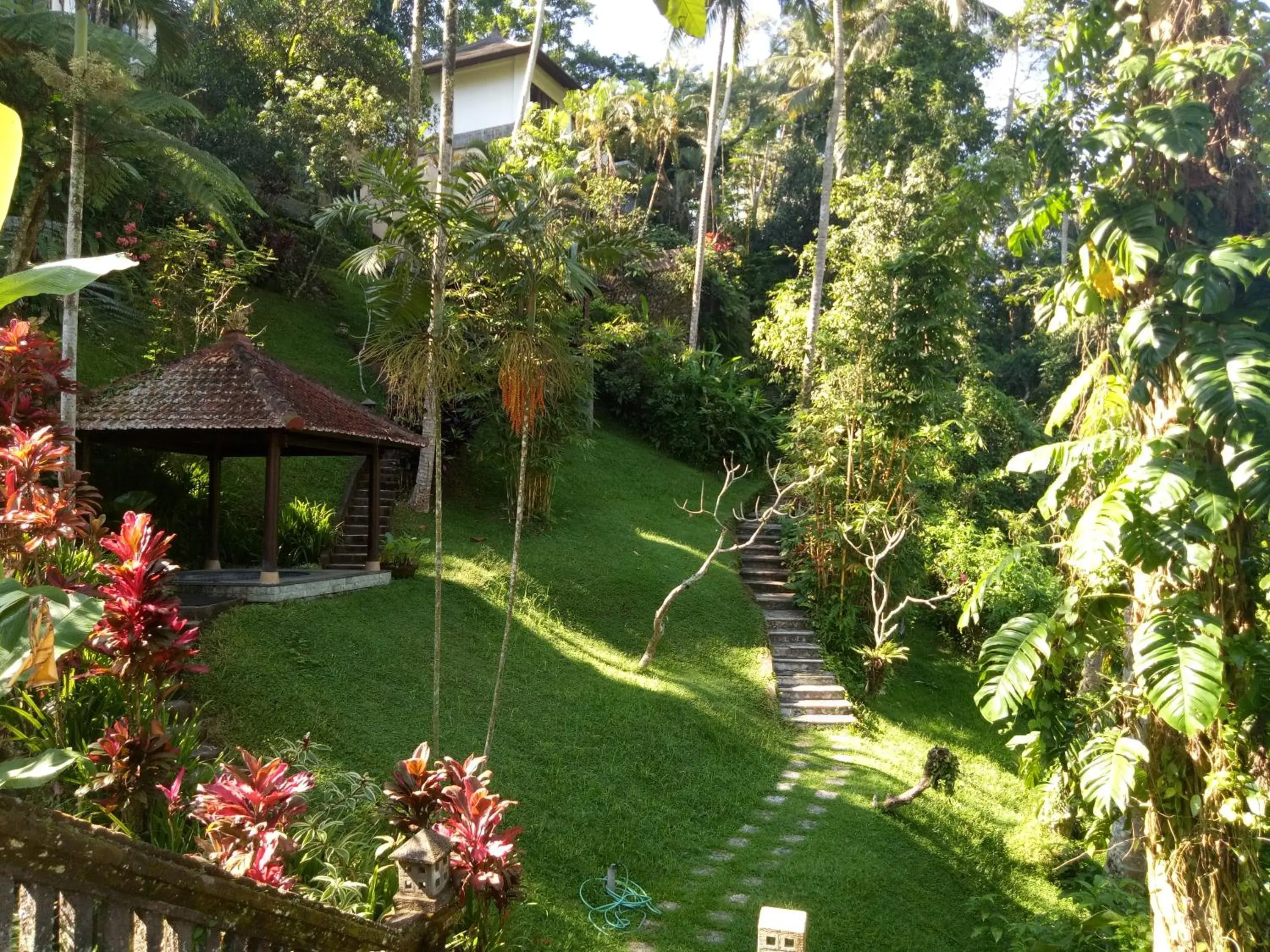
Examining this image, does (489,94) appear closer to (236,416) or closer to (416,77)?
(416,77)

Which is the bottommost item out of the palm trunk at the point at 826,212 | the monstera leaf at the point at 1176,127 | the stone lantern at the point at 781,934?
the stone lantern at the point at 781,934

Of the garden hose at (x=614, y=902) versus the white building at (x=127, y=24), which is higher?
the white building at (x=127, y=24)

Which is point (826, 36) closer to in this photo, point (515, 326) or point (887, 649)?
point (887, 649)

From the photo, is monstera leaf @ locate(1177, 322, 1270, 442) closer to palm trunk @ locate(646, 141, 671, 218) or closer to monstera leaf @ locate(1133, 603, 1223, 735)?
monstera leaf @ locate(1133, 603, 1223, 735)

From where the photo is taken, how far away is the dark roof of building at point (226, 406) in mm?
8984

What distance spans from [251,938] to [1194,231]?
5224 millimetres

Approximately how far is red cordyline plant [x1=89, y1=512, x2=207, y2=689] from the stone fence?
2079 millimetres

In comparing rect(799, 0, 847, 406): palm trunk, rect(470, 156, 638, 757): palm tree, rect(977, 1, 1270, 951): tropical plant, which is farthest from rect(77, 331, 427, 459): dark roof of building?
rect(799, 0, 847, 406): palm trunk

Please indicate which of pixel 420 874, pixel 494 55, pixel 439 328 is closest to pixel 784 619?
pixel 439 328

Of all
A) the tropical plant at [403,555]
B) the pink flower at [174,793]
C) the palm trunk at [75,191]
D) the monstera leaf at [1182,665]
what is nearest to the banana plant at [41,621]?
the pink flower at [174,793]

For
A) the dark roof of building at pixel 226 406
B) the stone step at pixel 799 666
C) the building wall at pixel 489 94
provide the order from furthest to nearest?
the building wall at pixel 489 94
the stone step at pixel 799 666
the dark roof of building at pixel 226 406

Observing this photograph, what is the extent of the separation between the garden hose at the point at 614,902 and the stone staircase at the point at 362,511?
5.40 metres

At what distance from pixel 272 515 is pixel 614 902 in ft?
16.2

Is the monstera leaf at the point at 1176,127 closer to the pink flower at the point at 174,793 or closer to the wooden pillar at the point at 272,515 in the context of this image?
the pink flower at the point at 174,793
